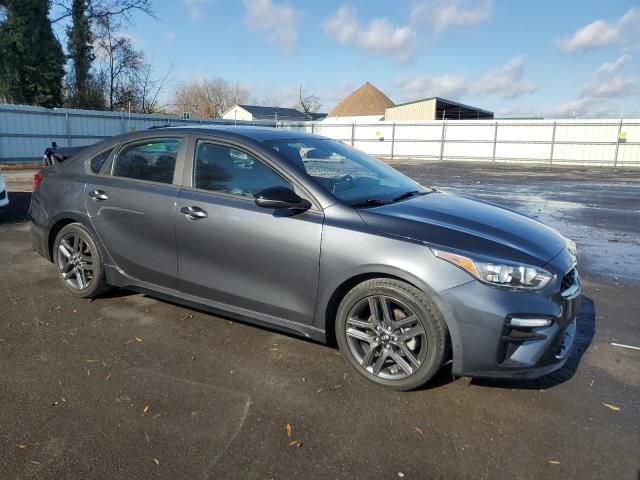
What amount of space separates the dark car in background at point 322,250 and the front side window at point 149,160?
1 centimetres

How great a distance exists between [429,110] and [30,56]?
30.1 metres

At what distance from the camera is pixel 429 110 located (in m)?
42.7

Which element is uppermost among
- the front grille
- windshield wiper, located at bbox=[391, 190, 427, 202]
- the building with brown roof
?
the building with brown roof

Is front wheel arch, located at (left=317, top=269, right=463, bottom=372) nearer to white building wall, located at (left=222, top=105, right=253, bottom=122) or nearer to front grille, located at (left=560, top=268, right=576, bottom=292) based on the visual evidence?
front grille, located at (left=560, top=268, right=576, bottom=292)

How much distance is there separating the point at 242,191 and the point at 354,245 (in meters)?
1.06

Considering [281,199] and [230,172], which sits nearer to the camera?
[281,199]

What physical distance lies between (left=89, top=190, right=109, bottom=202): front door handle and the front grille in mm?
3709

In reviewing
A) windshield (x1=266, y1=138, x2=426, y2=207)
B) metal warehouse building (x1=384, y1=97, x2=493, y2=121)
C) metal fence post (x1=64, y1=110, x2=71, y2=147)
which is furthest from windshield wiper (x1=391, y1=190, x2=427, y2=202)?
metal warehouse building (x1=384, y1=97, x2=493, y2=121)

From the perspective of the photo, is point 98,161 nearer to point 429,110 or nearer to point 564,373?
point 564,373

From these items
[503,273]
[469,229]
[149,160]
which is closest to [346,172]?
[469,229]

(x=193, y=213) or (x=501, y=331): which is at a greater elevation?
(x=193, y=213)

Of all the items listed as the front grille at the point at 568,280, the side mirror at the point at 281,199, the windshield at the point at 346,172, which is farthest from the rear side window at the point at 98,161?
the front grille at the point at 568,280

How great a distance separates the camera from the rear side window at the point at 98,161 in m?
4.56

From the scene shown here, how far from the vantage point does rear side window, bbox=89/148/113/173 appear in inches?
180
